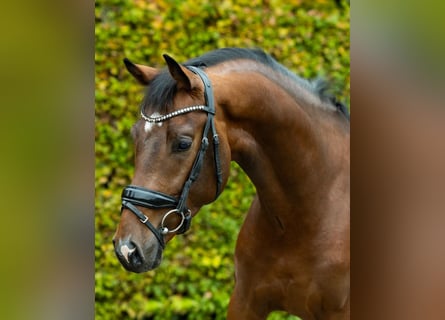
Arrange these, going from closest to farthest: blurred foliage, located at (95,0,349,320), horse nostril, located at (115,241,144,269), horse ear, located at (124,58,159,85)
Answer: horse nostril, located at (115,241,144,269)
horse ear, located at (124,58,159,85)
blurred foliage, located at (95,0,349,320)

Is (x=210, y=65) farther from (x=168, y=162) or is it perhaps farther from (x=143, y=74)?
(x=168, y=162)

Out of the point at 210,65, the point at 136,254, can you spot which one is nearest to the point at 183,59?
the point at 210,65

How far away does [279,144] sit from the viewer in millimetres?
1865

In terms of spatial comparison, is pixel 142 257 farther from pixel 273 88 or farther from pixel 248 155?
pixel 273 88

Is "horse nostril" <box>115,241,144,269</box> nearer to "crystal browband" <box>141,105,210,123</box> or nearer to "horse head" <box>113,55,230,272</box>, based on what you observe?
"horse head" <box>113,55,230,272</box>

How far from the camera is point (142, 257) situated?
61.5 inches

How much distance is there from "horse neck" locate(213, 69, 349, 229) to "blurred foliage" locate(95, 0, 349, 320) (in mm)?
1481

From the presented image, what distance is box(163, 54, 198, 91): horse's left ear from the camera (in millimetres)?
1589

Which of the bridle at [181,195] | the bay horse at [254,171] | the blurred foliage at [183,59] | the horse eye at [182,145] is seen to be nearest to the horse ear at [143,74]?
the bay horse at [254,171]

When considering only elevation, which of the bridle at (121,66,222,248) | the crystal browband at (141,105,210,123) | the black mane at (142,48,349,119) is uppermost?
the black mane at (142,48,349,119)

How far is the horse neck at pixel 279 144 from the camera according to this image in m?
1.77

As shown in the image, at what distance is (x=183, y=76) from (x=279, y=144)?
428mm

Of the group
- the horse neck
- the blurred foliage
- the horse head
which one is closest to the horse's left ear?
the horse head
